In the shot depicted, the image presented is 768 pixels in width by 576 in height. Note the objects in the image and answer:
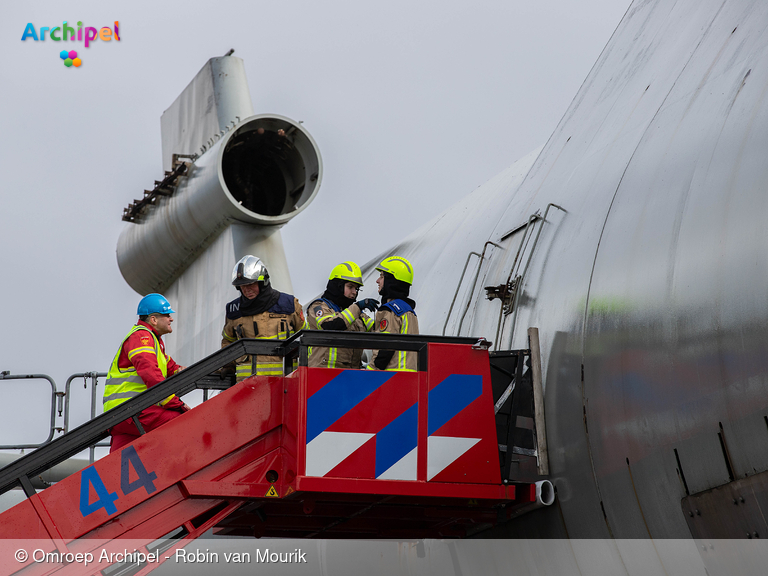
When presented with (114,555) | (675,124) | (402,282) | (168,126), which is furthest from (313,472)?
(168,126)

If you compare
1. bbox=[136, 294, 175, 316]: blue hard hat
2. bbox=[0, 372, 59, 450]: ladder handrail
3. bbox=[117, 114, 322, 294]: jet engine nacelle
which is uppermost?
bbox=[117, 114, 322, 294]: jet engine nacelle

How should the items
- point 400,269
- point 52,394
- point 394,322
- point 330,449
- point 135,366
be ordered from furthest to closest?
point 52,394, point 400,269, point 135,366, point 394,322, point 330,449

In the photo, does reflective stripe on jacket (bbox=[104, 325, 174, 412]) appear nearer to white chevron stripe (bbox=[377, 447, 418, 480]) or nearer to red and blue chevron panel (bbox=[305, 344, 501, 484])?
red and blue chevron panel (bbox=[305, 344, 501, 484])

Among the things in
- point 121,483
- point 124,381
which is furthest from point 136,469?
point 124,381

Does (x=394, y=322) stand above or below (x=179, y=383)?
above

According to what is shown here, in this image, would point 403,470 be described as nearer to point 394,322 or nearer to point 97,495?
point 394,322

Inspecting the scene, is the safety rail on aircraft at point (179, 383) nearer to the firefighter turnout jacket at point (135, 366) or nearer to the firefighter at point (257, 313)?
the firefighter turnout jacket at point (135, 366)

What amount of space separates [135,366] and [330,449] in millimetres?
1929

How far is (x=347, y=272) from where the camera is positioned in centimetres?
716

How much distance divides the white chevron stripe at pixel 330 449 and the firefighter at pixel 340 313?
1288 mm

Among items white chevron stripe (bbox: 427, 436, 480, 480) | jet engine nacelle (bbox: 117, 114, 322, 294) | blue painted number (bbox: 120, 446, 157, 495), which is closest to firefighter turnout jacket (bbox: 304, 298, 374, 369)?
white chevron stripe (bbox: 427, 436, 480, 480)

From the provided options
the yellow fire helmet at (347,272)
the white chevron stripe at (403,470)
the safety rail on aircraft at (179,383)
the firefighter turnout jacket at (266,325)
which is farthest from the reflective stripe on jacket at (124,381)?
the white chevron stripe at (403,470)

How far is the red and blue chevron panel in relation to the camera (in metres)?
5.53

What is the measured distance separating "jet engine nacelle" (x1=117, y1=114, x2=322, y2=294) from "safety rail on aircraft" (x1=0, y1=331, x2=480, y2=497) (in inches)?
253
